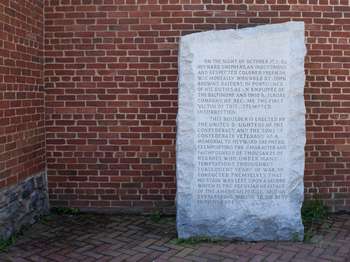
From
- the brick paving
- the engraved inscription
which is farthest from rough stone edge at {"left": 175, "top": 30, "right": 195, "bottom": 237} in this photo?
the brick paving

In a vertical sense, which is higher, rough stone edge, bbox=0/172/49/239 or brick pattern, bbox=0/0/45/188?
brick pattern, bbox=0/0/45/188

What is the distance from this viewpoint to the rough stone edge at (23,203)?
4312 millimetres

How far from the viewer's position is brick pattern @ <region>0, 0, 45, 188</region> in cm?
432

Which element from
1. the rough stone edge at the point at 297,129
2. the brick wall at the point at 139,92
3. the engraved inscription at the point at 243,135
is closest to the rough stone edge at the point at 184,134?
the engraved inscription at the point at 243,135

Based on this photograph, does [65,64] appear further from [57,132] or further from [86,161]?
[86,161]

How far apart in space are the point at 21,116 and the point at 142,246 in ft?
5.85

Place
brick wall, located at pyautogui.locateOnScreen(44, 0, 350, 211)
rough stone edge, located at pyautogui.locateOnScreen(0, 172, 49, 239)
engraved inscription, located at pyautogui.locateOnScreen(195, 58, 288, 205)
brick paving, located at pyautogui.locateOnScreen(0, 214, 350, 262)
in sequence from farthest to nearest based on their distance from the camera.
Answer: brick wall, located at pyautogui.locateOnScreen(44, 0, 350, 211) < engraved inscription, located at pyautogui.locateOnScreen(195, 58, 288, 205) < rough stone edge, located at pyautogui.locateOnScreen(0, 172, 49, 239) < brick paving, located at pyautogui.locateOnScreen(0, 214, 350, 262)

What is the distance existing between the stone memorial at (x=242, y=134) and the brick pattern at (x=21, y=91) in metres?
1.60

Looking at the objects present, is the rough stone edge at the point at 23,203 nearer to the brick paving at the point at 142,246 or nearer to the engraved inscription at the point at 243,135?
the brick paving at the point at 142,246

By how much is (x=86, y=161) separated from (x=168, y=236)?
4.46ft

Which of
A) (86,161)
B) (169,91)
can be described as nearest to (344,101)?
(169,91)

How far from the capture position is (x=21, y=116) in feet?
15.3

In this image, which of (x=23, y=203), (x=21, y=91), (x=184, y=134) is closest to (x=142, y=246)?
(x=184, y=134)

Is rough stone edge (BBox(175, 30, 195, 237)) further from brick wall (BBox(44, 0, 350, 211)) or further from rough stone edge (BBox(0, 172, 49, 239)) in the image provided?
rough stone edge (BBox(0, 172, 49, 239))
